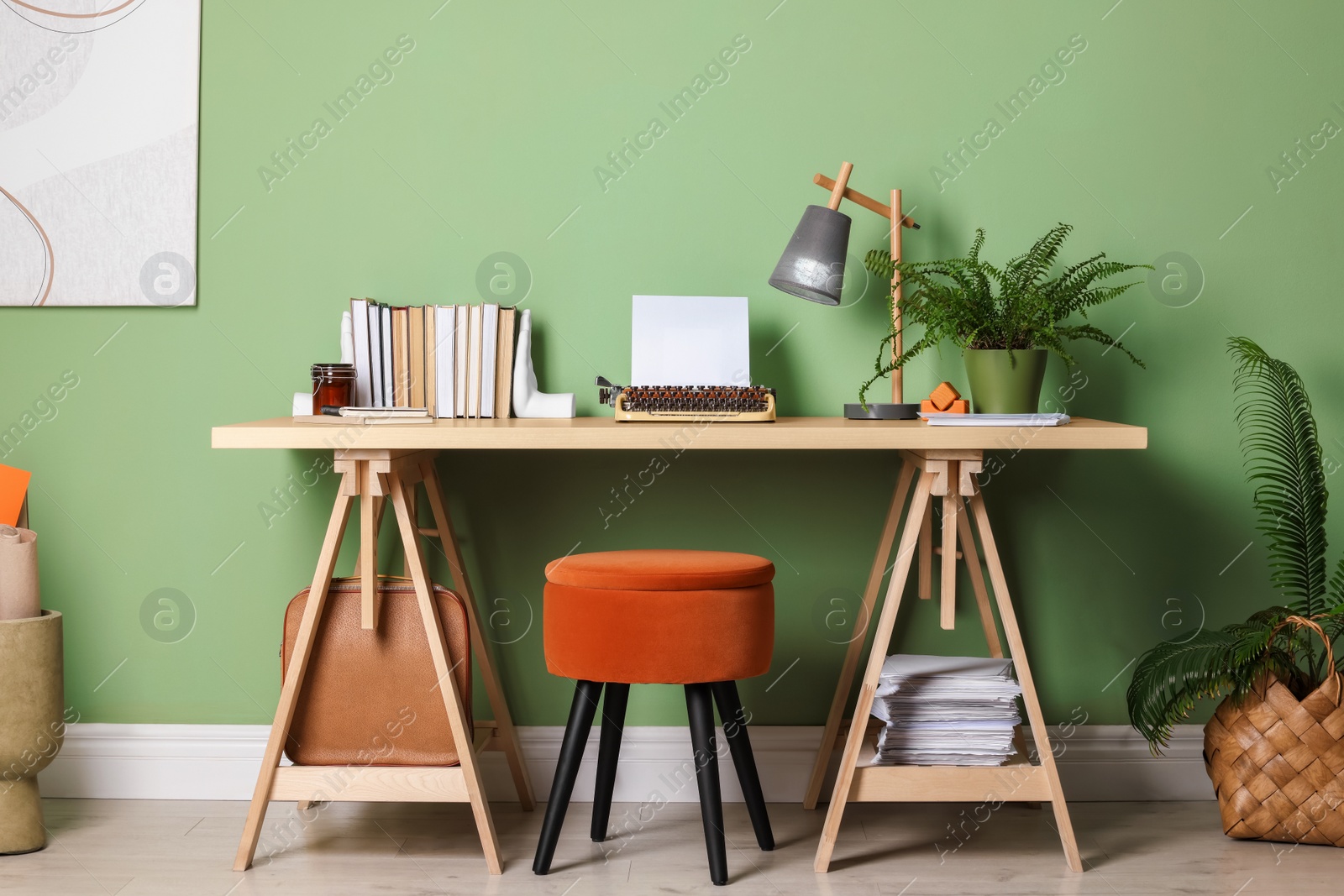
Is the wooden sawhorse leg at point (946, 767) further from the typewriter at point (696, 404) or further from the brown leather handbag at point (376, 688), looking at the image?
the brown leather handbag at point (376, 688)

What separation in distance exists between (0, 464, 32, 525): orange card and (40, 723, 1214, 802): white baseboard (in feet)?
1.89

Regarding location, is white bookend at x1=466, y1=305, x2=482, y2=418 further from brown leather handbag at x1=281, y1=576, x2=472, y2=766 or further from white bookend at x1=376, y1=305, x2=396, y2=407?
brown leather handbag at x1=281, y1=576, x2=472, y2=766

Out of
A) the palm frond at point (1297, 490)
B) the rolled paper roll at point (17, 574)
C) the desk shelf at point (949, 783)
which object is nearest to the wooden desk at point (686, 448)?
the desk shelf at point (949, 783)

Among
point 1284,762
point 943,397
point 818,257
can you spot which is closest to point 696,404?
point 818,257

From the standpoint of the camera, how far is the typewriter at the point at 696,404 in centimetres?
200

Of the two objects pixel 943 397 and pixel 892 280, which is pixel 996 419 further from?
pixel 892 280

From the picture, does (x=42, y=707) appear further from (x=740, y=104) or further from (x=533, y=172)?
(x=740, y=104)

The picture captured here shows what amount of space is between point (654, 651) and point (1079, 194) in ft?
4.75

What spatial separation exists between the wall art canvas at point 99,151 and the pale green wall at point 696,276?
0.06 meters

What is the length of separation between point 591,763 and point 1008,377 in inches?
49.9

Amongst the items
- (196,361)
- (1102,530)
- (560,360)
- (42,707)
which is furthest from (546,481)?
(1102,530)

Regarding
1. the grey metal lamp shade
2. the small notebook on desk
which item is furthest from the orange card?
the small notebook on desk

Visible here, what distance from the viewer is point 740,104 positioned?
2318mm

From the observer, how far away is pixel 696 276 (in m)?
2.33
